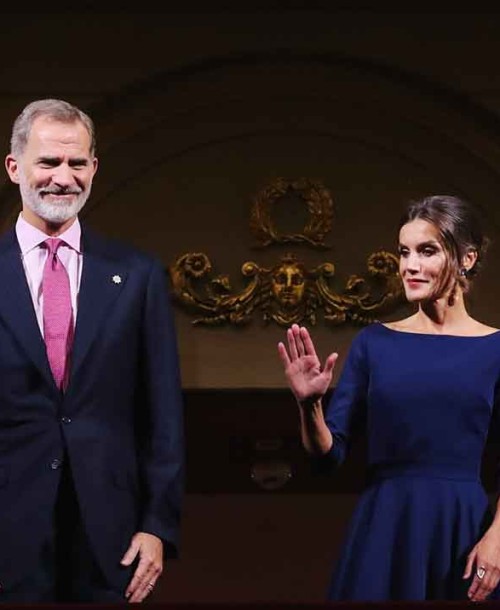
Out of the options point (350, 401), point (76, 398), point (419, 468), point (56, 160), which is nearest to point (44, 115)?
point (56, 160)

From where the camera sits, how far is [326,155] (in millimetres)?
4488

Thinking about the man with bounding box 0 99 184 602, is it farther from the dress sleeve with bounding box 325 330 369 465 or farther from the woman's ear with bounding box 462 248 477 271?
the woman's ear with bounding box 462 248 477 271

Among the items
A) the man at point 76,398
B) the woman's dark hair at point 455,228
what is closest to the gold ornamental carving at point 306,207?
the woman's dark hair at point 455,228

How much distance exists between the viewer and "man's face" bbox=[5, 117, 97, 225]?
2588mm

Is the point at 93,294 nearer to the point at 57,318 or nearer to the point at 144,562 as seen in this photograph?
the point at 57,318

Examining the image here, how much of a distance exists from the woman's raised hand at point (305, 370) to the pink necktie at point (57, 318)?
332 millimetres

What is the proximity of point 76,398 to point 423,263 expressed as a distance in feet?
2.03

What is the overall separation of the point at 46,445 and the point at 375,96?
218 cm

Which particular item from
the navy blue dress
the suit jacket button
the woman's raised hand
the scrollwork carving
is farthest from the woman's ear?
the scrollwork carving

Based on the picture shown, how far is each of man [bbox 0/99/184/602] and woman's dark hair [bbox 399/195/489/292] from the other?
46 centimetres

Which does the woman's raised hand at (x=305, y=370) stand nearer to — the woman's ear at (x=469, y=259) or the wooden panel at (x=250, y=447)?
the woman's ear at (x=469, y=259)

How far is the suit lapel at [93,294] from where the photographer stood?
254 centimetres

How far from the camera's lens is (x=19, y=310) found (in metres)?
2.55

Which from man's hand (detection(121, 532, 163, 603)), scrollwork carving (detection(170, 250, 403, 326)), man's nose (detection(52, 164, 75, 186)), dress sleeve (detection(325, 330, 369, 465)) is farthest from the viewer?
scrollwork carving (detection(170, 250, 403, 326))
